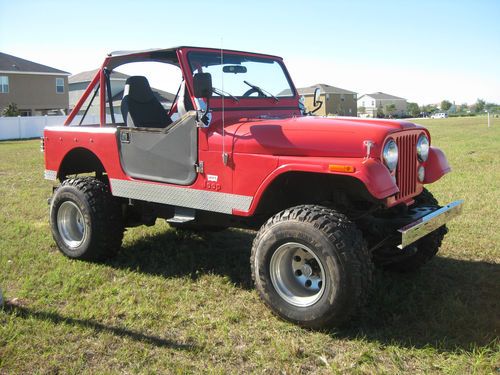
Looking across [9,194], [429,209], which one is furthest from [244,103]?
[9,194]

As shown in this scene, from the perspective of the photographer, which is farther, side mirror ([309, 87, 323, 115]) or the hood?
side mirror ([309, 87, 323, 115])

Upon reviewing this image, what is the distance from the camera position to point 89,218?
4844 mm

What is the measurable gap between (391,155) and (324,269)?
0.96 metres

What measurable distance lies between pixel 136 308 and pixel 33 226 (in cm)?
324

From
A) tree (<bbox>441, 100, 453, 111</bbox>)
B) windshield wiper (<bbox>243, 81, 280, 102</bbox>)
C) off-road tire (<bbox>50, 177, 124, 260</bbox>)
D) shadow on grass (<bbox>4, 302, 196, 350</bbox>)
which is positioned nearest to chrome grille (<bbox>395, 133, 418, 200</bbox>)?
windshield wiper (<bbox>243, 81, 280, 102</bbox>)

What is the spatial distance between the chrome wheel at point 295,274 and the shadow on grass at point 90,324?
2.63ft

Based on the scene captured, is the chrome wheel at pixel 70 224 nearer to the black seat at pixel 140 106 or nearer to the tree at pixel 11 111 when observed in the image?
the black seat at pixel 140 106

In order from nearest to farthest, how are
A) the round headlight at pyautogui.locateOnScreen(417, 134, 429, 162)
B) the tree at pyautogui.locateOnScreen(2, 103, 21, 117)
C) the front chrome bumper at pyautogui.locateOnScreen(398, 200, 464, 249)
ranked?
the front chrome bumper at pyautogui.locateOnScreen(398, 200, 464, 249), the round headlight at pyautogui.locateOnScreen(417, 134, 429, 162), the tree at pyautogui.locateOnScreen(2, 103, 21, 117)

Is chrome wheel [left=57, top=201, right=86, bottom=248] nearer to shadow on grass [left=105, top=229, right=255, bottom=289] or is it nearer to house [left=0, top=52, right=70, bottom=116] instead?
shadow on grass [left=105, top=229, right=255, bottom=289]

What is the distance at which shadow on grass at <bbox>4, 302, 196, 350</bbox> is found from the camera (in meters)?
3.35

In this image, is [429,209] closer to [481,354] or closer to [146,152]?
[481,354]

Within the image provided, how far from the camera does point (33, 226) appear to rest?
6.48 metres

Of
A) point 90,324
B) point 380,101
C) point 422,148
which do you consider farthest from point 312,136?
point 380,101

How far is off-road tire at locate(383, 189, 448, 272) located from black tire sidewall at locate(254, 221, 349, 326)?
1.27 m
